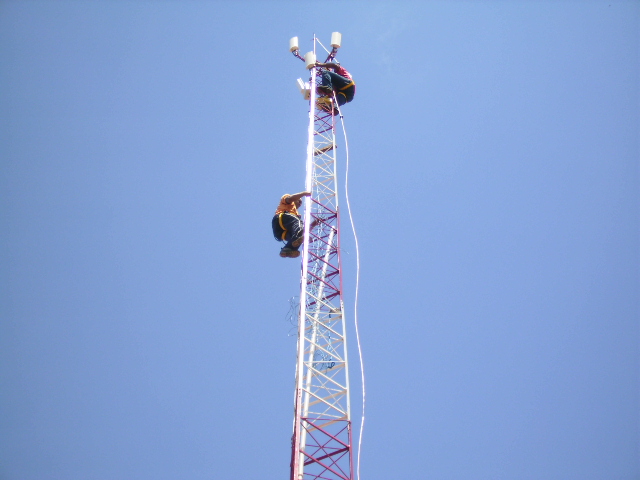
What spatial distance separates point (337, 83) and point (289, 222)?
781cm

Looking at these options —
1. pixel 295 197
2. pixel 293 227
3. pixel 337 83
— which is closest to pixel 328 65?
pixel 337 83

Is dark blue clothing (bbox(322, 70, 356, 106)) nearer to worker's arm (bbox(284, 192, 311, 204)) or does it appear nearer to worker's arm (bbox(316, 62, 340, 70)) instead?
worker's arm (bbox(316, 62, 340, 70))

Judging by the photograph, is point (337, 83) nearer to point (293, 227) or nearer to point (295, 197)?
point (295, 197)

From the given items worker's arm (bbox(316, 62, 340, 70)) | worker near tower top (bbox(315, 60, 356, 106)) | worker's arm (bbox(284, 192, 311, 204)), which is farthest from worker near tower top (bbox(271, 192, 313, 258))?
worker's arm (bbox(316, 62, 340, 70))

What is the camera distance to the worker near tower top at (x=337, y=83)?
21.7 metres

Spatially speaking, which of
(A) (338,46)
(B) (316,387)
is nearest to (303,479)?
(B) (316,387)

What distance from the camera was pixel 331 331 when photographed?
16812mm

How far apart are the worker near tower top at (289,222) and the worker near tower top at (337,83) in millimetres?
6688

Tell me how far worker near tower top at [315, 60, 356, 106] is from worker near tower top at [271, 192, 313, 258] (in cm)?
669

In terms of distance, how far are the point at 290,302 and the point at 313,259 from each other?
1522 mm

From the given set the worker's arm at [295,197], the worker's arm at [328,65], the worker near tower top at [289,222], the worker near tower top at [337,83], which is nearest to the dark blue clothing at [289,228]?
the worker near tower top at [289,222]

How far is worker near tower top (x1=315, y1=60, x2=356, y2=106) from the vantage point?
21656 mm

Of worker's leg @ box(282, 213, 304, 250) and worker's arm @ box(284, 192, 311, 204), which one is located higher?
worker's arm @ box(284, 192, 311, 204)

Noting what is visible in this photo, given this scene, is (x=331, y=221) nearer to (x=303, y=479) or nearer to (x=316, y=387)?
(x=316, y=387)
